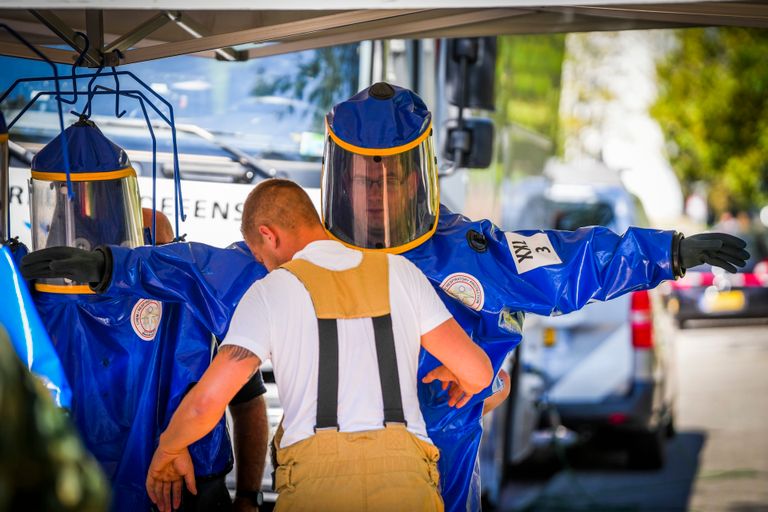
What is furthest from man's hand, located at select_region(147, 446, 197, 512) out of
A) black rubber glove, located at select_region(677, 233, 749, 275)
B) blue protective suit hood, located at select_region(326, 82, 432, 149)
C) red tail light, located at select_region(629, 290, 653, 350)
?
red tail light, located at select_region(629, 290, 653, 350)

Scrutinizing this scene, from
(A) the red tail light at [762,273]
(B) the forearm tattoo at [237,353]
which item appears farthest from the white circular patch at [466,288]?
(A) the red tail light at [762,273]

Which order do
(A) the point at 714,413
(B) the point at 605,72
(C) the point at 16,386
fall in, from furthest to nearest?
(B) the point at 605,72, (A) the point at 714,413, (C) the point at 16,386

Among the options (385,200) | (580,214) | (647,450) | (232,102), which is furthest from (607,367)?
(385,200)

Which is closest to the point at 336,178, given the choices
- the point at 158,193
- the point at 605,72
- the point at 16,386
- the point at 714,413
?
the point at 158,193

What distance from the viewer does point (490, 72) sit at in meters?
6.25

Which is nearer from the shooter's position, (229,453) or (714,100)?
(229,453)

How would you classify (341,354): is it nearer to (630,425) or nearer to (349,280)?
(349,280)

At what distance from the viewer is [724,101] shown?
31.5 meters

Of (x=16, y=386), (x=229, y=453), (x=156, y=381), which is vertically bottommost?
(x=229, y=453)

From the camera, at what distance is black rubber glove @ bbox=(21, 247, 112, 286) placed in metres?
3.41

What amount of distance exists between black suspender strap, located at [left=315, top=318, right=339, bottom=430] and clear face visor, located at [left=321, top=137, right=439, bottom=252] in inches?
34.0

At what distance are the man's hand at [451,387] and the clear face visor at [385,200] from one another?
1.37ft

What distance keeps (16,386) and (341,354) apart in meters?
1.64

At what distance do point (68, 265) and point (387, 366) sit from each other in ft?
3.56
